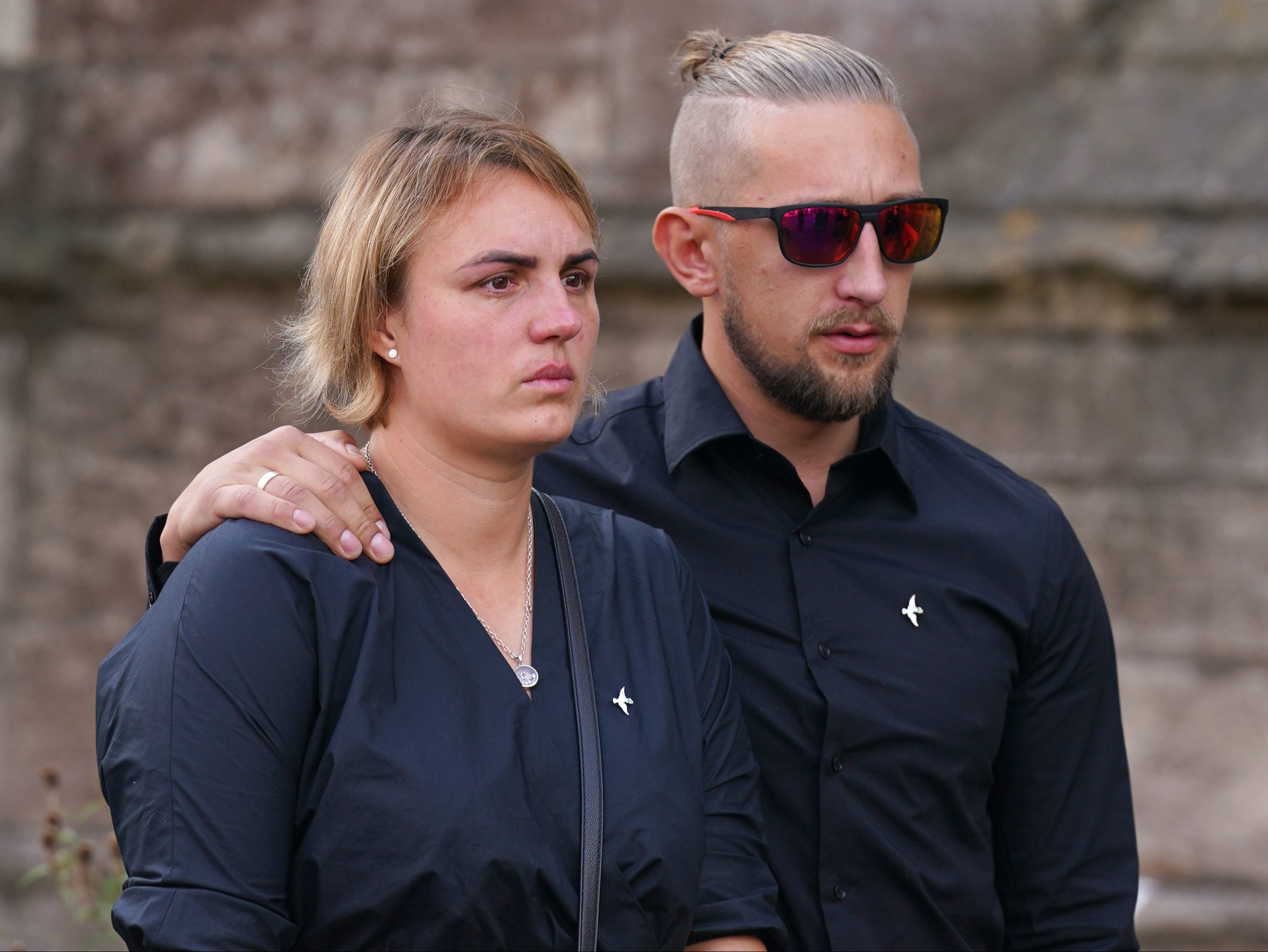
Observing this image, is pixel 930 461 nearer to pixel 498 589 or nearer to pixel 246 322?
pixel 498 589

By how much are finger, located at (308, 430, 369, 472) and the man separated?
57 centimetres

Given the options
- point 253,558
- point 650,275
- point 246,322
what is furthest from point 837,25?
point 253,558

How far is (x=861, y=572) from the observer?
2520 millimetres

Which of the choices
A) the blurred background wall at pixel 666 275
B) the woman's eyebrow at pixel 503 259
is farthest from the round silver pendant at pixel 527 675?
the blurred background wall at pixel 666 275

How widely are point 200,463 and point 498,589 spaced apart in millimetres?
3223

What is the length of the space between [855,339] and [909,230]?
0.21 m

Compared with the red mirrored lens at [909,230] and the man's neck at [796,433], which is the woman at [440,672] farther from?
the red mirrored lens at [909,230]

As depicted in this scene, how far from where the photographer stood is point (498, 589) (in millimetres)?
2113

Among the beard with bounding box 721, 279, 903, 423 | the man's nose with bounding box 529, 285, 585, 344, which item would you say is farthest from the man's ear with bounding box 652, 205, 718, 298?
the man's nose with bounding box 529, 285, 585, 344

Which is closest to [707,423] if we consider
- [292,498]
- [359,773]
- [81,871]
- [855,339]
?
[855,339]

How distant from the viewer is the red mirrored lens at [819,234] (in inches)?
97.7

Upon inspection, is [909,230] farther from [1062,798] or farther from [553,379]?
[1062,798]

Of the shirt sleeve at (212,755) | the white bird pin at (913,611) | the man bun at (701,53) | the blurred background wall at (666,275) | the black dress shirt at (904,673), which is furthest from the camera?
the blurred background wall at (666,275)

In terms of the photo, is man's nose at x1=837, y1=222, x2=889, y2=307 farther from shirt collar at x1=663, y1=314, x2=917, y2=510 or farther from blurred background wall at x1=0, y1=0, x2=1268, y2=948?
blurred background wall at x1=0, y1=0, x2=1268, y2=948
